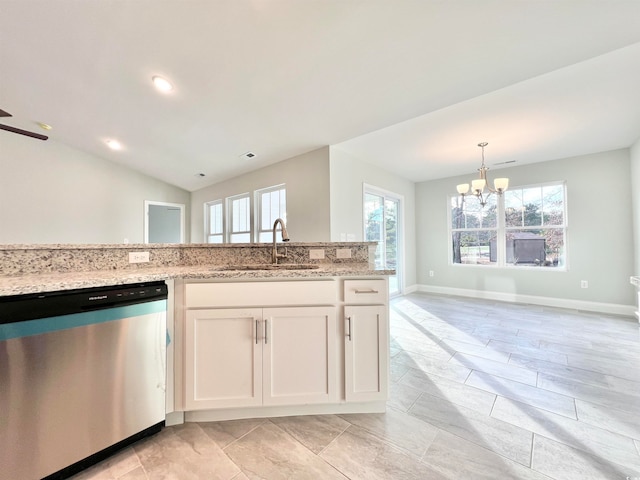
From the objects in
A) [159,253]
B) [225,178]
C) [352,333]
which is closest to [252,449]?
[352,333]

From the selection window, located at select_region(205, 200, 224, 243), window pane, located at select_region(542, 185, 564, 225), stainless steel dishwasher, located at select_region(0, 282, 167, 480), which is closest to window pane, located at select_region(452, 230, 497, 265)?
window pane, located at select_region(542, 185, 564, 225)

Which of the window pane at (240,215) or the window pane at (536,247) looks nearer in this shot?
the window pane at (536,247)

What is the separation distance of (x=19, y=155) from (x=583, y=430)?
7.12 m

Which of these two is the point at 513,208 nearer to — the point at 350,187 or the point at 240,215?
the point at 350,187

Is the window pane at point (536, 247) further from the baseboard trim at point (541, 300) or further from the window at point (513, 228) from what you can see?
the baseboard trim at point (541, 300)

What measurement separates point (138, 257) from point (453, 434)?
7.56 ft

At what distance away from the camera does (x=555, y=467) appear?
1145mm

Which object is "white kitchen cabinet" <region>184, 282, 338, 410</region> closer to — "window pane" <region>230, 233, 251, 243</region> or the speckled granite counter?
the speckled granite counter

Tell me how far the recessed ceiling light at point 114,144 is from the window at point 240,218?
1922 mm

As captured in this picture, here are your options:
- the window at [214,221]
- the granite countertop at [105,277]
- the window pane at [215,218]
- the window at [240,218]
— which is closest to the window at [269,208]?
the window at [240,218]

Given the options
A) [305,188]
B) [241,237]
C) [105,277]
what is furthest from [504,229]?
[105,277]

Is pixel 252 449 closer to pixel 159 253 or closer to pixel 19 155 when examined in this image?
pixel 159 253

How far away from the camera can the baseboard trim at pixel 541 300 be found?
3.55 m

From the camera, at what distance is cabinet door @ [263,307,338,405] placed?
1427 millimetres
